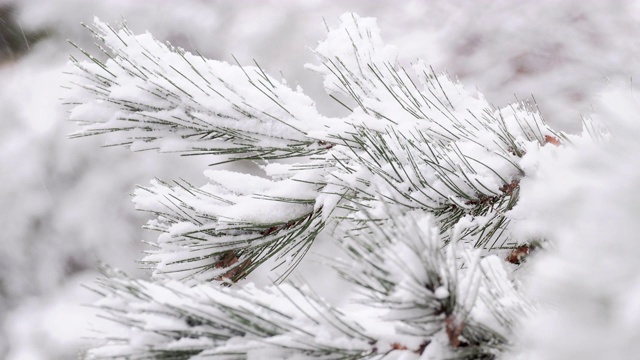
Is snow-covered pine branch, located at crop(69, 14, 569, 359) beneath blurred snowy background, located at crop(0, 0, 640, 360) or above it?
beneath

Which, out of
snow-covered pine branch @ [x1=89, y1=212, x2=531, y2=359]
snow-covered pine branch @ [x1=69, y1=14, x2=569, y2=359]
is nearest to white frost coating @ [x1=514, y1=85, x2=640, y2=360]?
snow-covered pine branch @ [x1=89, y1=212, x2=531, y2=359]

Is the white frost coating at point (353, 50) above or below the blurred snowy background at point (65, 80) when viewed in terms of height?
below

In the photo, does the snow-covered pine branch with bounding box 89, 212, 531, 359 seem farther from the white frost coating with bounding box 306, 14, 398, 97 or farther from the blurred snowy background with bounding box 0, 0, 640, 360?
the blurred snowy background with bounding box 0, 0, 640, 360

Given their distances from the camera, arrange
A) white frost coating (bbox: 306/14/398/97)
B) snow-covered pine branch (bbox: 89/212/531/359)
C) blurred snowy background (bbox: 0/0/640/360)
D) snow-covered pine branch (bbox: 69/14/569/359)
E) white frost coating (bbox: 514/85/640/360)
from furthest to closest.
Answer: blurred snowy background (bbox: 0/0/640/360), white frost coating (bbox: 306/14/398/97), snow-covered pine branch (bbox: 69/14/569/359), snow-covered pine branch (bbox: 89/212/531/359), white frost coating (bbox: 514/85/640/360)

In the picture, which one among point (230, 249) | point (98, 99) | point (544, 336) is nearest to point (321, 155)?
point (230, 249)

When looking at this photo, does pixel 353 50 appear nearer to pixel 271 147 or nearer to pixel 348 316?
pixel 271 147

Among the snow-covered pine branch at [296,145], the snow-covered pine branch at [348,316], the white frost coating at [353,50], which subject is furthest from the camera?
the white frost coating at [353,50]

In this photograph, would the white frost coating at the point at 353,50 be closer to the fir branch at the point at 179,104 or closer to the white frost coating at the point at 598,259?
the fir branch at the point at 179,104

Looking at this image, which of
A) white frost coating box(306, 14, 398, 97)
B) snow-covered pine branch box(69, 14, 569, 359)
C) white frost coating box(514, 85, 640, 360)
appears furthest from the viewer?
white frost coating box(306, 14, 398, 97)

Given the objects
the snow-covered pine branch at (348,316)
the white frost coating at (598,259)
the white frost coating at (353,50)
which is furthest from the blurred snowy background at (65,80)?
the white frost coating at (598,259)

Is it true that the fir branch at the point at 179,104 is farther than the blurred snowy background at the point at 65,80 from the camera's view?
No
